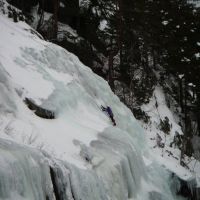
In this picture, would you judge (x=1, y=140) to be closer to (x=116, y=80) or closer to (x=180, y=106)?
(x=116, y=80)

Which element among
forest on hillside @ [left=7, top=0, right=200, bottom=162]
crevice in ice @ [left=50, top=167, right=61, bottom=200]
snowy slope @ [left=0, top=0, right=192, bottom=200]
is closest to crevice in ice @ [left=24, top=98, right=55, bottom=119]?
snowy slope @ [left=0, top=0, right=192, bottom=200]

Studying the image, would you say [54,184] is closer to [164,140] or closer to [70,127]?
[70,127]

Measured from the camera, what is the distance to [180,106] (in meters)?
27.6

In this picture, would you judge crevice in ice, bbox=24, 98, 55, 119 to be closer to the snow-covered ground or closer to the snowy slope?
the snowy slope

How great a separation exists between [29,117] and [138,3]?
1805 centimetres

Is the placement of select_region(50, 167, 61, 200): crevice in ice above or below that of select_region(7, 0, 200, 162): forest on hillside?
below

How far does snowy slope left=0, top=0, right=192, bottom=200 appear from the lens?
24.9 ft

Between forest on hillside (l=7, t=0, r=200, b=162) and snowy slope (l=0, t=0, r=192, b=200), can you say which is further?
forest on hillside (l=7, t=0, r=200, b=162)

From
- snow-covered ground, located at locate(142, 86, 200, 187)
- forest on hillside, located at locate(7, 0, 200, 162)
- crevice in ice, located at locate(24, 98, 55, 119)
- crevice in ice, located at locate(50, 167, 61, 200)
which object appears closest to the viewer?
crevice in ice, located at locate(50, 167, 61, 200)

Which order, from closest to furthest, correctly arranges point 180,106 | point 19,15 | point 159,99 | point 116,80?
point 19,15
point 116,80
point 159,99
point 180,106

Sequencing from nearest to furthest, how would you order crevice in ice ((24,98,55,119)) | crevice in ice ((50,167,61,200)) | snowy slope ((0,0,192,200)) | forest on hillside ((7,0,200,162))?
crevice in ice ((50,167,61,200)) < snowy slope ((0,0,192,200)) < crevice in ice ((24,98,55,119)) < forest on hillside ((7,0,200,162))

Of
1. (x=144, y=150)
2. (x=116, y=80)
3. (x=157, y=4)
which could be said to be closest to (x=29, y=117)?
(x=144, y=150)

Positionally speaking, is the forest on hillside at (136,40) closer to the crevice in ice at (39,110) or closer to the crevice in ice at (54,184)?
the crevice in ice at (39,110)

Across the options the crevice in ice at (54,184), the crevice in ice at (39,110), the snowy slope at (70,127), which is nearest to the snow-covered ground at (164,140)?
the snowy slope at (70,127)
